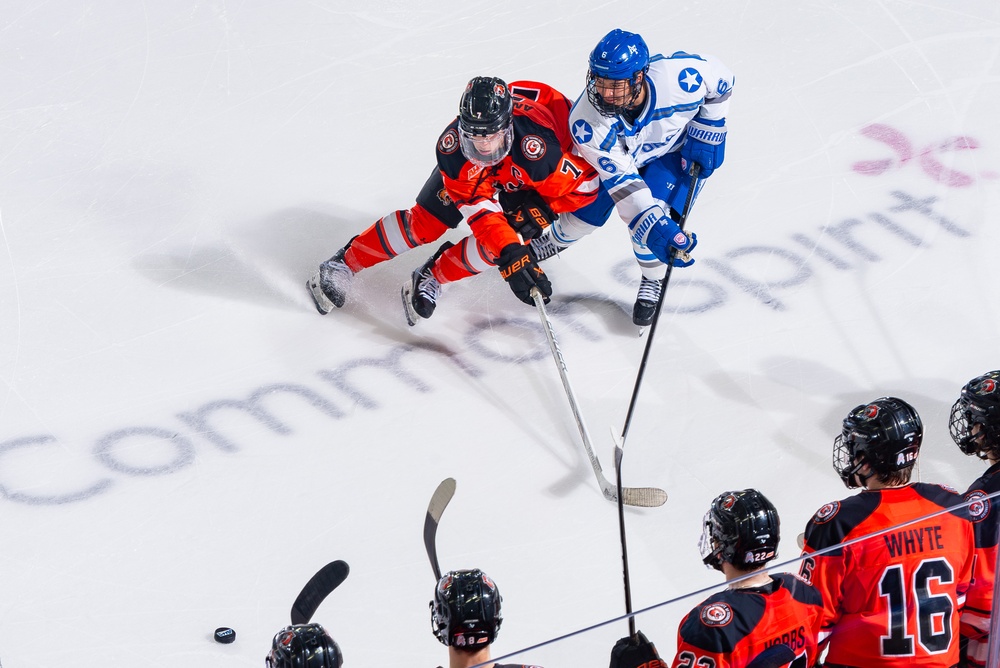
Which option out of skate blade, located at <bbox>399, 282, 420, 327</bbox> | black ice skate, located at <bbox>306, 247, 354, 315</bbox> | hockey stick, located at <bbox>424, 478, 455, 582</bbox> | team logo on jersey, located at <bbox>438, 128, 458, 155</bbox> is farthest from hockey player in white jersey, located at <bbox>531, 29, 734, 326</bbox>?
hockey stick, located at <bbox>424, 478, 455, 582</bbox>

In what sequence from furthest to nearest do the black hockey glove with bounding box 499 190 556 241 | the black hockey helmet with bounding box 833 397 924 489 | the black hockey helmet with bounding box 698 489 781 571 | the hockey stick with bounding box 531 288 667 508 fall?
the black hockey glove with bounding box 499 190 556 241, the hockey stick with bounding box 531 288 667 508, the black hockey helmet with bounding box 833 397 924 489, the black hockey helmet with bounding box 698 489 781 571

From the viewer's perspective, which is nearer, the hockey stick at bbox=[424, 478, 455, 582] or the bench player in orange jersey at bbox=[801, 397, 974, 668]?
the bench player in orange jersey at bbox=[801, 397, 974, 668]

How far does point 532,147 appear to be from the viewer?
443cm

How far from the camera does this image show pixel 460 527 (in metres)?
3.91

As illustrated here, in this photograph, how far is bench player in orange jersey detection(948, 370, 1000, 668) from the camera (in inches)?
91.1

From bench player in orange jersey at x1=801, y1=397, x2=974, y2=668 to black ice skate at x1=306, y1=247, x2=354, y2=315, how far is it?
2.67 m

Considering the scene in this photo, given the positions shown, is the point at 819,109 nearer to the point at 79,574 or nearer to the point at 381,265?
the point at 381,265

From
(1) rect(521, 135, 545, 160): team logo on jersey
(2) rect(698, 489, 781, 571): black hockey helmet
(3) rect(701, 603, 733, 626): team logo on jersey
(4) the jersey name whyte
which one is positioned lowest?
(3) rect(701, 603, 733, 626): team logo on jersey

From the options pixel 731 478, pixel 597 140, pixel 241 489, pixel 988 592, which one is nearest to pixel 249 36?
pixel 597 140

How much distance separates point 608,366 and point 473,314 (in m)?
0.65

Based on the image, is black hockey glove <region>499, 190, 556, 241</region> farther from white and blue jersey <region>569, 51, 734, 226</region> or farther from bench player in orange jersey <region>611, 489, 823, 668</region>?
Answer: bench player in orange jersey <region>611, 489, 823, 668</region>

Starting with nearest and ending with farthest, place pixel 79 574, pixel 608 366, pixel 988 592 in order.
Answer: pixel 988 592 → pixel 79 574 → pixel 608 366

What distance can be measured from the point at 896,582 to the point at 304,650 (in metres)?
1.16

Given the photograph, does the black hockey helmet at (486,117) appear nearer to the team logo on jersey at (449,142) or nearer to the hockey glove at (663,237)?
the team logo on jersey at (449,142)
